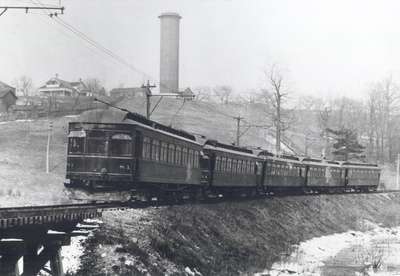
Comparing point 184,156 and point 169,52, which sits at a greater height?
point 169,52

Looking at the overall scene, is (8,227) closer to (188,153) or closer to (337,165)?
(188,153)

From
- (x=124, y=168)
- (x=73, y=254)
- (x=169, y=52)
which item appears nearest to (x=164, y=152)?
(x=124, y=168)

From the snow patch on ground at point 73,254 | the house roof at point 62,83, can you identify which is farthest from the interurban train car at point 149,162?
the house roof at point 62,83

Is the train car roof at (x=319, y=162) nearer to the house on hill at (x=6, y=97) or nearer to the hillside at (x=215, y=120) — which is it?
the hillside at (x=215, y=120)

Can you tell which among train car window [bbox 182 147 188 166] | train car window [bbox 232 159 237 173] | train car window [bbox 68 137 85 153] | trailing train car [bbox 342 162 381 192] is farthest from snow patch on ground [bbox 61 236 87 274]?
trailing train car [bbox 342 162 381 192]

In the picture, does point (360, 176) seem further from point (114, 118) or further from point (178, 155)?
point (114, 118)
